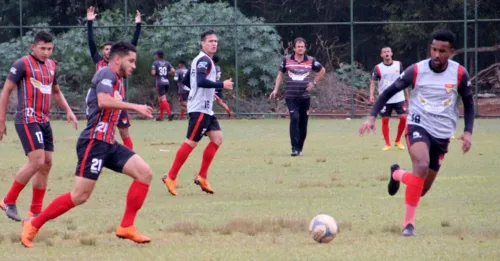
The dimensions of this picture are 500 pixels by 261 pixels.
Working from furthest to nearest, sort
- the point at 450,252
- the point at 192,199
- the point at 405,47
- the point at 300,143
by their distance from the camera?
the point at 405,47 → the point at 300,143 → the point at 192,199 → the point at 450,252

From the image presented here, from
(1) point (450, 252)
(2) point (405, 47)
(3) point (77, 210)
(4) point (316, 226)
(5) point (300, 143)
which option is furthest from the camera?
(2) point (405, 47)

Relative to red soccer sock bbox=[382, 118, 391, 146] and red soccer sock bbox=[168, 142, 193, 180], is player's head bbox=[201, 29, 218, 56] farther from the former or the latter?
red soccer sock bbox=[382, 118, 391, 146]

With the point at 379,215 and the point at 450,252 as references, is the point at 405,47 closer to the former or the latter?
the point at 379,215

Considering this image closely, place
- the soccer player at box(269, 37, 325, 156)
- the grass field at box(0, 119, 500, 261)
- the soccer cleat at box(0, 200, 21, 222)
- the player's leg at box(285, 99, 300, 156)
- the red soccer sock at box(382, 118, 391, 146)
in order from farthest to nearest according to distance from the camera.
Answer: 1. the red soccer sock at box(382, 118, 391, 146)
2. the soccer player at box(269, 37, 325, 156)
3. the player's leg at box(285, 99, 300, 156)
4. the soccer cleat at box(0, 200, 21, 222)
5. the grass field at box(0, 119, 500, 261)

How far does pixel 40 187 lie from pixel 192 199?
2334 millimetres

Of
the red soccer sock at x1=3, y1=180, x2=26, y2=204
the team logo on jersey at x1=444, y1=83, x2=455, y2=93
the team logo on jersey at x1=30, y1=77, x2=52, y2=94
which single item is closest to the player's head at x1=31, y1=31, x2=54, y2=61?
the team logo on jersey at x1=30, y1=77, x2=52, y2=94

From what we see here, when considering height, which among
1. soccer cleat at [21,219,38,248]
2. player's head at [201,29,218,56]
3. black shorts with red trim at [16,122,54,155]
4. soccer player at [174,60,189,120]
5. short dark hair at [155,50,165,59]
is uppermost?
player's head at [201,29,218,56]

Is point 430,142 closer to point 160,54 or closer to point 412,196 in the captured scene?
point 412,196

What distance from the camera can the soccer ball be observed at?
8133 millimetres

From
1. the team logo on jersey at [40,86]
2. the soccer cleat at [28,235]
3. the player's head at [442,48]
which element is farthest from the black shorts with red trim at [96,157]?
the player's head at [442,48]

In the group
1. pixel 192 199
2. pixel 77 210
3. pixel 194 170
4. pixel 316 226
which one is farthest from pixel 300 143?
pixel 316 226

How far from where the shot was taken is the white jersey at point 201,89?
12438 mm

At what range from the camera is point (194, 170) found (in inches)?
595

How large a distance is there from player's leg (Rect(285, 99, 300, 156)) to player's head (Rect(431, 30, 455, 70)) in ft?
27.9
